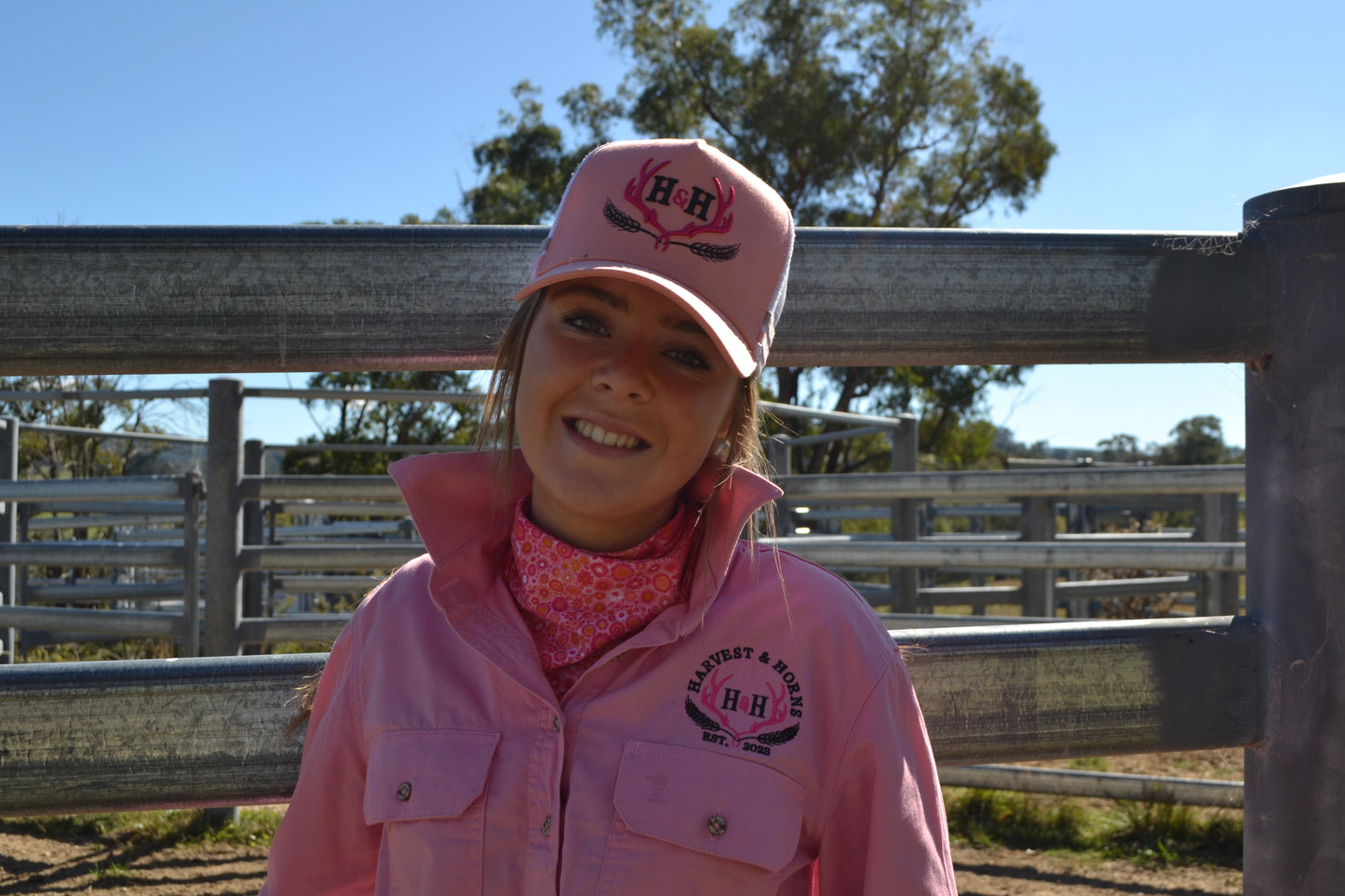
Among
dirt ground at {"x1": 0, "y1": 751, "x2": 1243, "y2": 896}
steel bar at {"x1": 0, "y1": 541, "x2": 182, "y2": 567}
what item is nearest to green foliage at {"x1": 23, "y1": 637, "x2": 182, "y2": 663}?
steel bar at {"x1": 0, "y1": 541, "x2": 182, "y2": 567}

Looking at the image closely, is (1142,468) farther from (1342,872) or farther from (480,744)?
(480,744)

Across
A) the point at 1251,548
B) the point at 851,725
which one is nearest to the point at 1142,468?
the point at 1251,548

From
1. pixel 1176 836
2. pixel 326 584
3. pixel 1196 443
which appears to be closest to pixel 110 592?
pixel 326 584

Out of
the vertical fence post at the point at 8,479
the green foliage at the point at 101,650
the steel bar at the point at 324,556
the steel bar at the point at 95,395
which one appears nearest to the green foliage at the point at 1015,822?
the steel bar at the point at 324,556

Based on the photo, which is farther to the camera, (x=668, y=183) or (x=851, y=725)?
(x=668, y=183)

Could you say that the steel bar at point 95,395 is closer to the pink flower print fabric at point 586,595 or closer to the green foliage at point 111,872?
the green foliage at point 111,872

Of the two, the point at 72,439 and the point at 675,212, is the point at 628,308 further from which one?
the point at 72,439

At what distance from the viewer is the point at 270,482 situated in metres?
4.49

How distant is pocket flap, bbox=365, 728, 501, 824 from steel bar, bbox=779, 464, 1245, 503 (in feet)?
11.0

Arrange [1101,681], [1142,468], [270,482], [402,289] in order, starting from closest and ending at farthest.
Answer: [402,289] < [1101,681] < [1142,468] < [270,482]

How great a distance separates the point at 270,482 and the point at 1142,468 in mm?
3335

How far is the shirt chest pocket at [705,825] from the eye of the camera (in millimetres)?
1177

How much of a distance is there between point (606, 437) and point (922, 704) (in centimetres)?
49

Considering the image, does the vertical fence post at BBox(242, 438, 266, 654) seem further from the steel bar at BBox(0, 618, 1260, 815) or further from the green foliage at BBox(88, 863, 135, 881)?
the steel bar at BBox(0, 618, 1260, 815)
